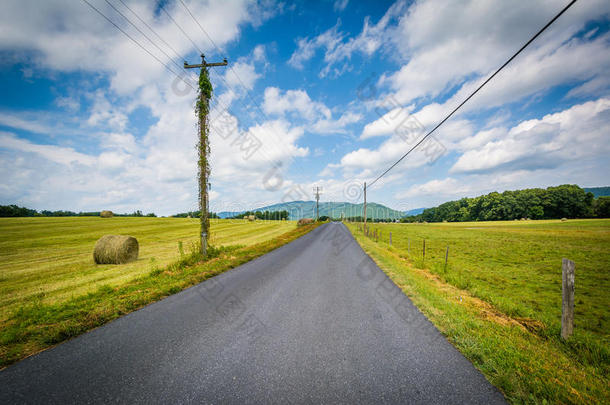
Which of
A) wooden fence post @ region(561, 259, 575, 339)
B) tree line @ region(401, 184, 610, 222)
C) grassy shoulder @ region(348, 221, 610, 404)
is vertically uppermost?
tree line @ region(401, 184, 610, 222)

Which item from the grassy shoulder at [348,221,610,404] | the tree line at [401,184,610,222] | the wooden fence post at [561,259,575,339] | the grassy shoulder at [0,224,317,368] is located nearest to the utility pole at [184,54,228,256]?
the grassy shoulder at [0,224,317,368]

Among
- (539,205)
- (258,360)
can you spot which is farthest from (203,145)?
(539,205)

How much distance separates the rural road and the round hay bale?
926 centimetres

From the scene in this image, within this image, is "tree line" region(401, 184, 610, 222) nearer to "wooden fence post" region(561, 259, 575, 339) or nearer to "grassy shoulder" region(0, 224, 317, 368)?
"wooden fence post" region(561, 259, 575, 339)

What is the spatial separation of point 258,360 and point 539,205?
5045 inches

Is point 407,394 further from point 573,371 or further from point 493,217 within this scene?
point 493,217

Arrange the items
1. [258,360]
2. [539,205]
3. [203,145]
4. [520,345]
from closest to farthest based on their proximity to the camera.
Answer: [258,360]
[520,345]
[203,145]
[539,205]

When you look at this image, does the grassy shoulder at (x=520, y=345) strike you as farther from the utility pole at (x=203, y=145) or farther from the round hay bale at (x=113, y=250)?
the round hay bale at (x=113, y=250)

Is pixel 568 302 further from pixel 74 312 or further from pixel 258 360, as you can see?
pixel 74 312

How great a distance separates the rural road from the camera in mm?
2631

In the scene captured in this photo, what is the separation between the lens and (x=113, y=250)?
12.4 metres

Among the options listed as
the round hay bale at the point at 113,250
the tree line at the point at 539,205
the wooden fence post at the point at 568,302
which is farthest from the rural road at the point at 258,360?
the tree line at the point at 539,205

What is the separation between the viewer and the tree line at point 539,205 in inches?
3167

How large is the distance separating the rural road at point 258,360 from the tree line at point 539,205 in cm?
11835
